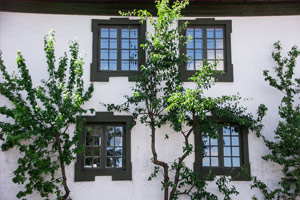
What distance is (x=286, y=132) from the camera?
9.06 metres

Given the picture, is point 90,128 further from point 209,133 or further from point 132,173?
Answer: point 209,133

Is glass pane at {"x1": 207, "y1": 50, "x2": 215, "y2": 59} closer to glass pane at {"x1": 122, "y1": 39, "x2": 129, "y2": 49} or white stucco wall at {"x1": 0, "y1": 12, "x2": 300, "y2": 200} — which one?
white stucco wall at {"x1": 0, "y1": 12, "x2": 300, "y2": 200}

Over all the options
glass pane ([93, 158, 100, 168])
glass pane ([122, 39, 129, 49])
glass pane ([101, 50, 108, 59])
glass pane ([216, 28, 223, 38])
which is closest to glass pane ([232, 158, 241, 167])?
glass pane ([216, 28, 223, 38])

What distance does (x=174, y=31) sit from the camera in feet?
30.7

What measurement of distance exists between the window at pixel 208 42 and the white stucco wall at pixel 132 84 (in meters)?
0.19

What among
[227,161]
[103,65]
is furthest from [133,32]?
[227,161]

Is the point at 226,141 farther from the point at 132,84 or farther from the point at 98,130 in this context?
the point at 98,130

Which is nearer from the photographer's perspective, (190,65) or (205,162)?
(205,162)

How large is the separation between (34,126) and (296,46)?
6.12m

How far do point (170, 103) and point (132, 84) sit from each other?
1204mm

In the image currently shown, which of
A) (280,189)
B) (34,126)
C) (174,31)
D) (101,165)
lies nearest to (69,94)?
(34,126)

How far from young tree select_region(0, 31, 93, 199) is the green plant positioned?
4.11 m

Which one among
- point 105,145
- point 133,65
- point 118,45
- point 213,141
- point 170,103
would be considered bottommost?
point 105,145

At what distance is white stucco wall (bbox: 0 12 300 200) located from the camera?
31.2 feet
